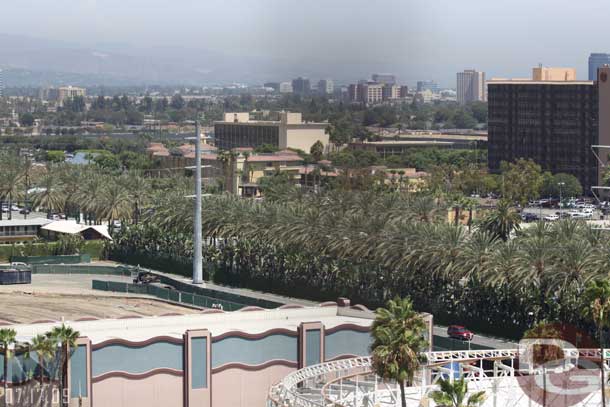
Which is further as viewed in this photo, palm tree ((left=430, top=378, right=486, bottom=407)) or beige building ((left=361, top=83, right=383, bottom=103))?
beige building ((left=361, top=83, right=383, bottom=103))

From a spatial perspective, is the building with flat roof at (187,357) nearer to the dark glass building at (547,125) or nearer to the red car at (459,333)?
the red car at (459,333)

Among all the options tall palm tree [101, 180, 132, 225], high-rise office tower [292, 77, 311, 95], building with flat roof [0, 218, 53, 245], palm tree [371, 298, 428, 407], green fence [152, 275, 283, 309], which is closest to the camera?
palm tree [371, 298, 428, 407]

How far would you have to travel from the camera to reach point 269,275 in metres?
43.8

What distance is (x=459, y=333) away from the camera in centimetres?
3303

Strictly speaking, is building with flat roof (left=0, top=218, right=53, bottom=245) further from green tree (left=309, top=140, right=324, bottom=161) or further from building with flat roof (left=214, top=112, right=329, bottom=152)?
building with flat roof (left=214, top=112, right=329, bottom=152)

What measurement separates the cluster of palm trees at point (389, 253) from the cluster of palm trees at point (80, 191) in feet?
16.5

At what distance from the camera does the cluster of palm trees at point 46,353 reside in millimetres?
23000

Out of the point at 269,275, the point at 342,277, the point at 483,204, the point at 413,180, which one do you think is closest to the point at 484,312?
the point at 342,277

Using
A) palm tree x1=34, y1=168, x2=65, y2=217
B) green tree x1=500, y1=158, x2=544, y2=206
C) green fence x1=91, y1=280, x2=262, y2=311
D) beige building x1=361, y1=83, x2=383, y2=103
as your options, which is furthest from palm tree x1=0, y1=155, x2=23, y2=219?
beige building x1=361, y1=83, x2=383, y2=103

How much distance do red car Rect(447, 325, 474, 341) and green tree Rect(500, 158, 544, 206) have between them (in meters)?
35.8

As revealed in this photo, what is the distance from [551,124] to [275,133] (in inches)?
1026

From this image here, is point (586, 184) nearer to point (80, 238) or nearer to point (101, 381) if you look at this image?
point (80, 238)

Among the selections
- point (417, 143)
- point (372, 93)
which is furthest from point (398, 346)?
point (372, 93)

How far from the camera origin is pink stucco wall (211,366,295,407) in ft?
80.5
